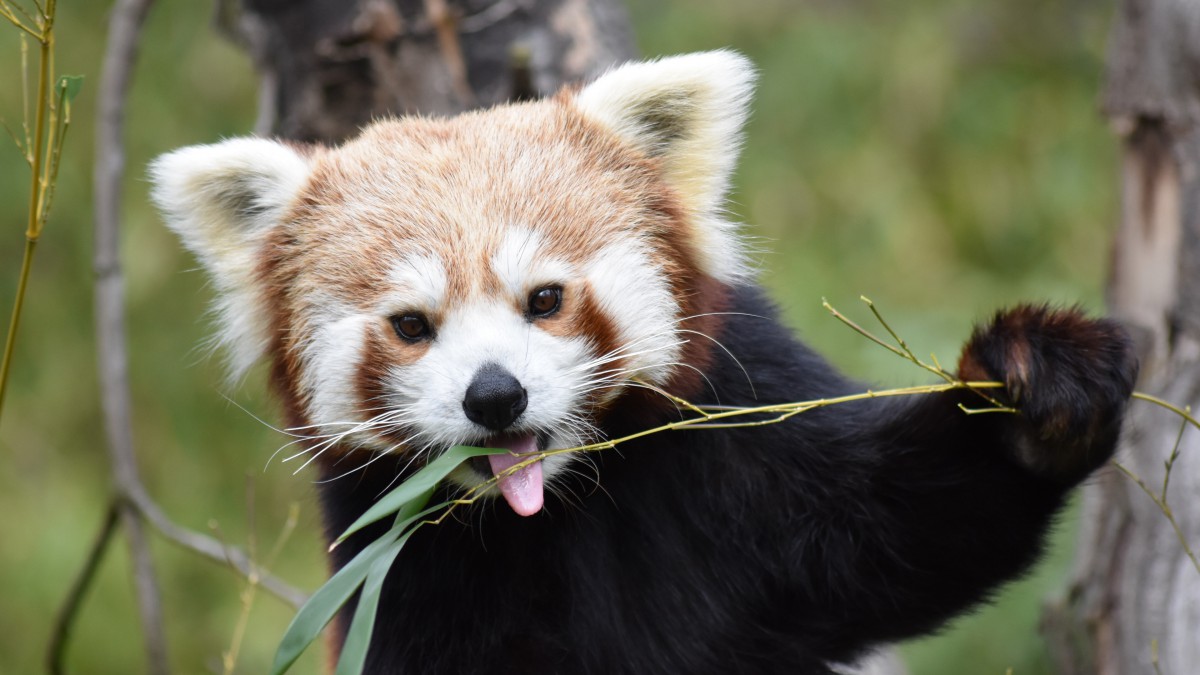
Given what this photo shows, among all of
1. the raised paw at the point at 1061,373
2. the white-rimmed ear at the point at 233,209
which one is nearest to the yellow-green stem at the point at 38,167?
the white-rimmed ear at the point at 233,209

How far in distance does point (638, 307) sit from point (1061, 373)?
31.8 inches

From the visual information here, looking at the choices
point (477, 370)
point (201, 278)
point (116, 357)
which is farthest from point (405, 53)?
point (201, 278)

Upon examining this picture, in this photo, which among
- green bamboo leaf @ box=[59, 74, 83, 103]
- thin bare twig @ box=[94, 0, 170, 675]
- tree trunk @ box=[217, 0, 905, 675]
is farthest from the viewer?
tree trunk @ box=[217, 0, 905, 675]

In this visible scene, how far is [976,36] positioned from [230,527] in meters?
4.22

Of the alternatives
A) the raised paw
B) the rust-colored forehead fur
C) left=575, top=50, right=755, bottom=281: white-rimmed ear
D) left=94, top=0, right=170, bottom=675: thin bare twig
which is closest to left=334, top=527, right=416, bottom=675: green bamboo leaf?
the rust-colored forehead fur

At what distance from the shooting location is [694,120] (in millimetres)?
2541

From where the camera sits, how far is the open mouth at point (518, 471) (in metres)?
2.21

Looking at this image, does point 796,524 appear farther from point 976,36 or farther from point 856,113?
point 976,36

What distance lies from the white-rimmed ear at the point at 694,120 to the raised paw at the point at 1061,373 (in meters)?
0.54

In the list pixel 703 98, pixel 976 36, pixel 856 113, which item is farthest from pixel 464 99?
pixel 976 36

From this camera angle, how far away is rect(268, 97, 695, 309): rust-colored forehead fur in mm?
2324

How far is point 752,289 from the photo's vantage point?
8.95ft

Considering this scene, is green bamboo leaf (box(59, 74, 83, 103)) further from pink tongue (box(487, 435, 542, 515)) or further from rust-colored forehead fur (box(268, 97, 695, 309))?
pink tongue (box(487, 435, 542, 515))

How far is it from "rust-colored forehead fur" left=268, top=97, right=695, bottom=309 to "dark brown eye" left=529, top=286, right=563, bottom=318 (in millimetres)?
71
